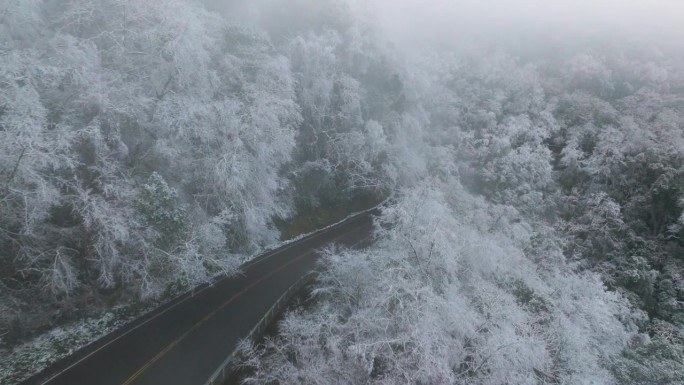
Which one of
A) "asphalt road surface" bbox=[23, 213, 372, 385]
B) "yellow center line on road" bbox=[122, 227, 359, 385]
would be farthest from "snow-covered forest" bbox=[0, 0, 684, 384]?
"yellow center line on road" bbox=[122, 227, 359, 385]

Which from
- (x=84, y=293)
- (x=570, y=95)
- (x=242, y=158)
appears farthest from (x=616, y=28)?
(x=84, y=293)

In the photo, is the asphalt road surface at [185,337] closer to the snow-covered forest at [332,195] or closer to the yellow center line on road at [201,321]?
the yellow center line on road at [201,321]

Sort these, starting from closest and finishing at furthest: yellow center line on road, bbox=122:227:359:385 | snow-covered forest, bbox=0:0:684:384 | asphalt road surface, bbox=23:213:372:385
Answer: asphalt road surface, bbox=23:213:372:385 → yellow center line on road, bbox=122:227:359:385 → snow-covered forest, bbox=0:0:684:384

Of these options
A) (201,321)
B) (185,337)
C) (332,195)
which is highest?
(332,195)

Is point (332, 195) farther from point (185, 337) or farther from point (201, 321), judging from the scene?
point (185, 337)

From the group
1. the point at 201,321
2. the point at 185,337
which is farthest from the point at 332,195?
the point at 185,337

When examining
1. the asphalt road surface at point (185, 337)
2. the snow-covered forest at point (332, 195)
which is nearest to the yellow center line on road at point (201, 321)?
the asphalt road surface at point (185, 337)

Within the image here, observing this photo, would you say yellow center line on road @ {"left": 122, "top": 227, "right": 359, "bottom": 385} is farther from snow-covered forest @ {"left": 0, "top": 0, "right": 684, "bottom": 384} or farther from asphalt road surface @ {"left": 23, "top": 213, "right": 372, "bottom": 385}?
snow-covered forest @ {"left": 0, "top": 0, "right": 684, "bottom": 384}
